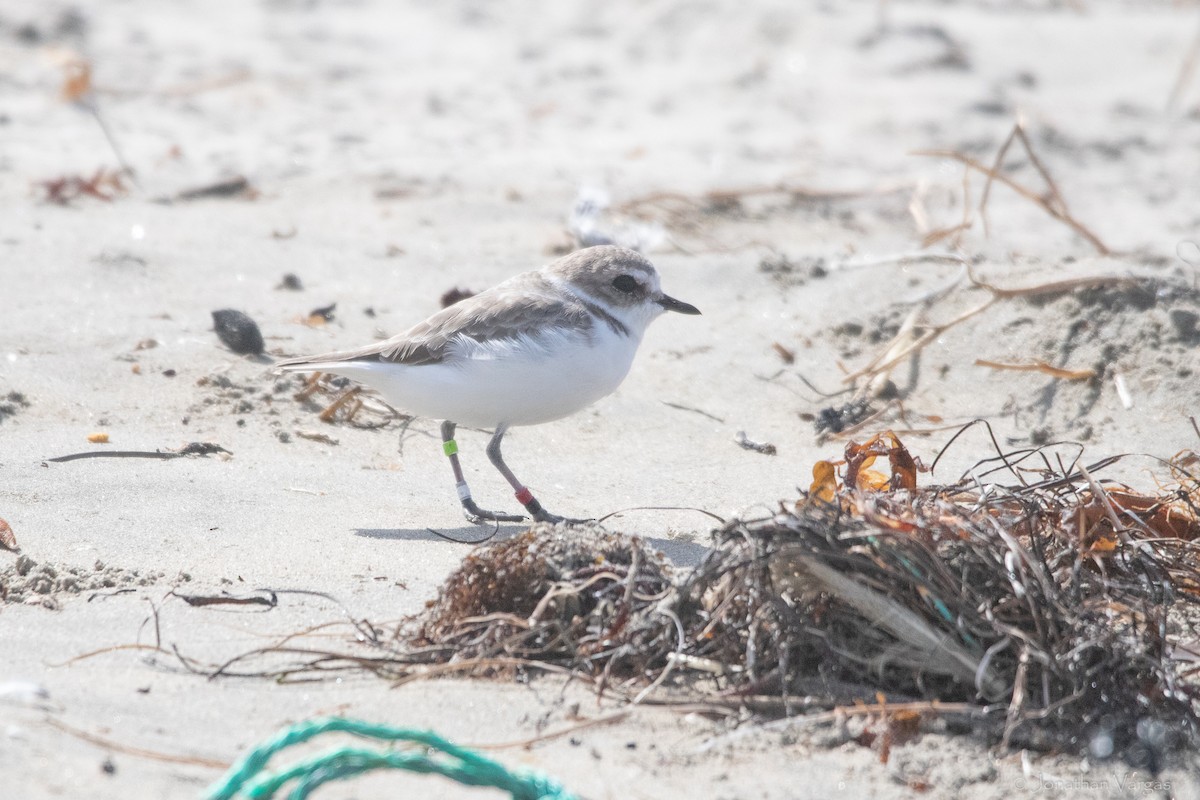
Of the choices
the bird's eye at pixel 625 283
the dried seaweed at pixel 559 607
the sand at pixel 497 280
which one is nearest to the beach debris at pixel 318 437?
the sand at pixel 497 280

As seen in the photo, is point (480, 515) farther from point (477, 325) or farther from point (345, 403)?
point (345, 403)

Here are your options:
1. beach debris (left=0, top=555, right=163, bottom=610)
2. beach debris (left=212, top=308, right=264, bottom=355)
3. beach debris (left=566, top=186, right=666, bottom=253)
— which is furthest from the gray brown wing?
beach debris (left=566, top=186, right=666, bottom=253)

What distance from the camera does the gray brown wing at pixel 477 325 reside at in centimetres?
518

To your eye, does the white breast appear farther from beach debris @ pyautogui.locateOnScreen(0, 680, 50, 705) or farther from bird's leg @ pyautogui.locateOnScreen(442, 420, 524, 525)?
beach debris @ pyautogui.locateOnScreen(0, 680, 50, 705)

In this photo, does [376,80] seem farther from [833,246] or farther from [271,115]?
[833,246]

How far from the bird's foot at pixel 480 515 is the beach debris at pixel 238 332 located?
1.55 m

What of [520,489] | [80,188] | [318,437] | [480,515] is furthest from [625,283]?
[80,188]

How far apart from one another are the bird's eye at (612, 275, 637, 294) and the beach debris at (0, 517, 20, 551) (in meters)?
2.63

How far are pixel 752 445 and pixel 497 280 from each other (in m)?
2.11

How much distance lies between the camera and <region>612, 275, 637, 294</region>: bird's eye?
219 inches

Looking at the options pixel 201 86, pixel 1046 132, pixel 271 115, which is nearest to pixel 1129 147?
pixel 1046 132

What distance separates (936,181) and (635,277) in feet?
14.2

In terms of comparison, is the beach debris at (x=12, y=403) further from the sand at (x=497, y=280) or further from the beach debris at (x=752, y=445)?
the beach debris at (x=752, y=445)

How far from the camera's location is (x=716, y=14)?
12.3 m
